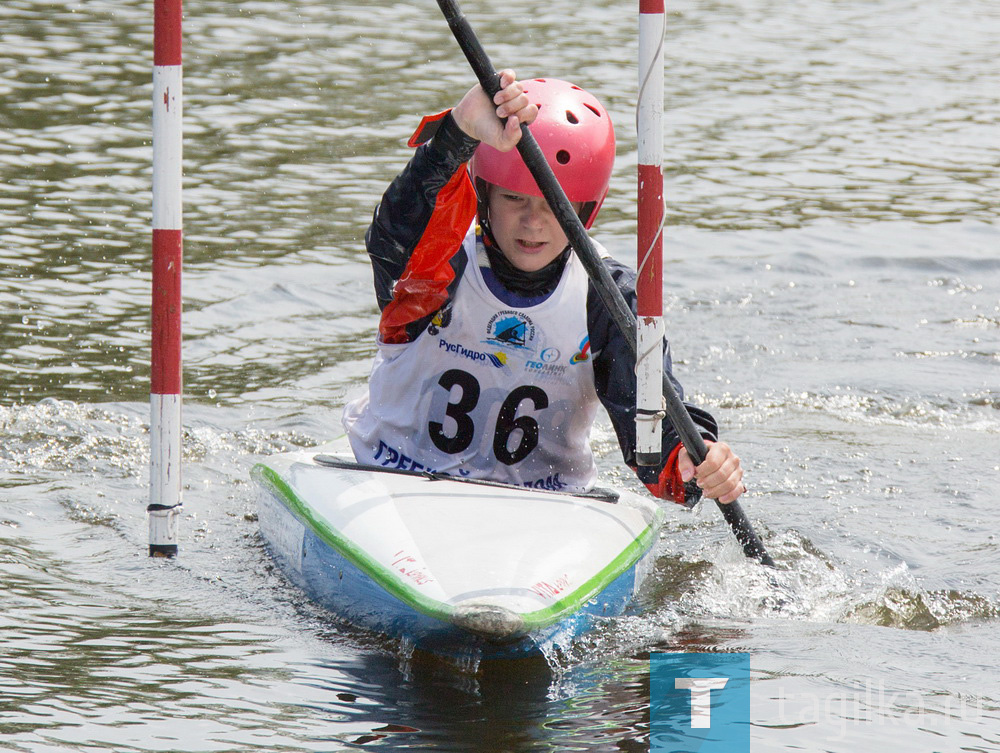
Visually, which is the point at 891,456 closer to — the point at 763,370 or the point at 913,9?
the point at 763,370

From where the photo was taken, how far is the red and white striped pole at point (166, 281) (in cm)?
398

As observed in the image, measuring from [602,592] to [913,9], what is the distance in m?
15.1

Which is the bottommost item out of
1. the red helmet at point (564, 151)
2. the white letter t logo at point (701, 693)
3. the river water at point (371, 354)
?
the white letter t logo at point (701, 693)

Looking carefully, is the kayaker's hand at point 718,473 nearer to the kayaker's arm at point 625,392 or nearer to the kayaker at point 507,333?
the kayaker at point 507,333

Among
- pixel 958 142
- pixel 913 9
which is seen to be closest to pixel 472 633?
pixel 958 142

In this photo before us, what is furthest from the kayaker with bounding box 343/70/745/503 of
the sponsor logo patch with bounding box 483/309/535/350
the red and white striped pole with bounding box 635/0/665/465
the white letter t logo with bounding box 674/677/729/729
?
the white letter t logo with bounding box 674/677/729/729

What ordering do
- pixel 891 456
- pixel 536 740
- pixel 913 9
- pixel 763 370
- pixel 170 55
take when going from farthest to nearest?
pixel 913 9
pixel 763 370
pixel 891 456
pixel 170 55
pixel 536 740

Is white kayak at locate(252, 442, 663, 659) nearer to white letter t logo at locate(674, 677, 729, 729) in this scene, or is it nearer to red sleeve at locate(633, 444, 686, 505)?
red sleeve at locate(633, 444, 686, 505)

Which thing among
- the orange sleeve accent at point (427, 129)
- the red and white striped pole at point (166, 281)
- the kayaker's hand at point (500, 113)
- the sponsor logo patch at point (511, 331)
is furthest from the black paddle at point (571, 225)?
the red and white striped pole at point (166, 281)

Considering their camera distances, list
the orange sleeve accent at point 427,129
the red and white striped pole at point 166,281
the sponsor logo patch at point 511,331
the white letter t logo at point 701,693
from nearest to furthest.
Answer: the white letter t logo at point 701,693 < the orange sleeve accent at point 427,129 < the red and white striped pole at point 166,281 < the sponsor logo patch at point 511,331

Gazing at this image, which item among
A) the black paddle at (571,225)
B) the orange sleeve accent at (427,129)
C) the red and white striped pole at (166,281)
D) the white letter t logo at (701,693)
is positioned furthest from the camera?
the red and white striped pole at (166,281)

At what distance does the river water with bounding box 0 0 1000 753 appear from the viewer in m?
3.56

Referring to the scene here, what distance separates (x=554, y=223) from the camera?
416 cm

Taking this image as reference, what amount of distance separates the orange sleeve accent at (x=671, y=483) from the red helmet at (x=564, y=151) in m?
0.82
